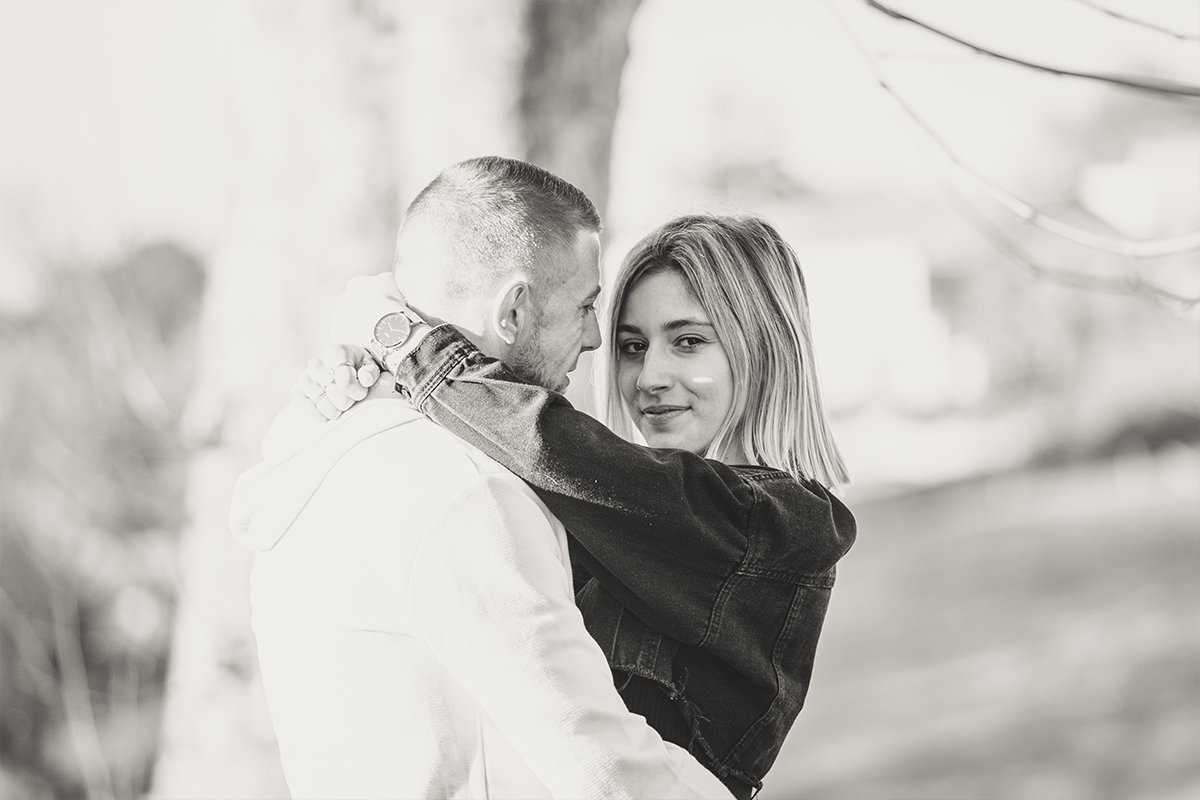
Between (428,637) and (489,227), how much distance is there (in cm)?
50

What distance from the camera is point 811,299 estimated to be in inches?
122

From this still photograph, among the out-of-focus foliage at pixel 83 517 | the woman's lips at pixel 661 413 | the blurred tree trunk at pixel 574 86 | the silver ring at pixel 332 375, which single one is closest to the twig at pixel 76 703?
the out-of-focus foliage at pixel 83 517

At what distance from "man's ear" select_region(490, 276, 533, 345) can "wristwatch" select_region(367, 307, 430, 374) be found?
3.3 inches

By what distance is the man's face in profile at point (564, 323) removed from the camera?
143cm

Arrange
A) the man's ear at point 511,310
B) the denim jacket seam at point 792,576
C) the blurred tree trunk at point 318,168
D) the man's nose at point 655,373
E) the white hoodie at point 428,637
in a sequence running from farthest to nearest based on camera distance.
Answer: the blurred tree trunk at point 318,168
the man's nose at point 655,373
the denim jacket seam at point 792,576
the man's ear at point 511,310
the white hoodie at point 428,637

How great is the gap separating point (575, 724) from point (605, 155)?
2.46 meters

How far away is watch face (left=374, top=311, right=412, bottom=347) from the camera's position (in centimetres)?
135

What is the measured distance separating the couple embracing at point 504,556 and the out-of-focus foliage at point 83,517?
3.88m

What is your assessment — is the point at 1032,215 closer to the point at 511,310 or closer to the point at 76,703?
the point at 511,310

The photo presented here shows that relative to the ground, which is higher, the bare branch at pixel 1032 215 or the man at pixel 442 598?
the bare branch at pixel 1032 215

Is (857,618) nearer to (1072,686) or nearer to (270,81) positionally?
(1072,686)

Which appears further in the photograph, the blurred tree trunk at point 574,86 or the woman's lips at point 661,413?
the blurred tree trunk at point 574,86

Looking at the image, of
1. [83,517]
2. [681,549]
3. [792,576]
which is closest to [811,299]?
[792,576]

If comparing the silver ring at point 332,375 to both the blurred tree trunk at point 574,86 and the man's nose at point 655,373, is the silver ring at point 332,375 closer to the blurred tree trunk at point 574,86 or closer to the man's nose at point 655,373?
the man's nose at point 655,373
